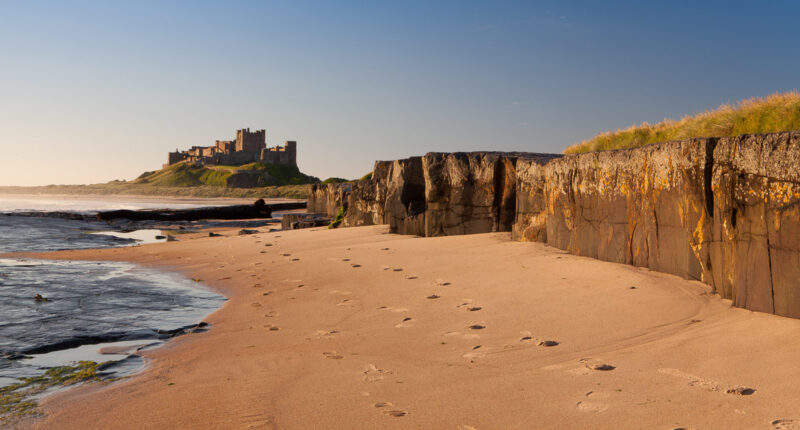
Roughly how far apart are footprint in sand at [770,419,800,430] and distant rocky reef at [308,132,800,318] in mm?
1399

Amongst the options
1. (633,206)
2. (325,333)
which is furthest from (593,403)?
(633,206)

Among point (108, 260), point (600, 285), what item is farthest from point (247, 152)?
point (600, 285)

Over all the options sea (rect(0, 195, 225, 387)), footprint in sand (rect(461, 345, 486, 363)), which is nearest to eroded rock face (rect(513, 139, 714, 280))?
footprint in sand (rect(461, 345, 486, 363))

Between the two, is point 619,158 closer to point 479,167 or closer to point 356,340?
point 356,340

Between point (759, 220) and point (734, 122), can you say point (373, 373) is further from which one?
point (734, 122)

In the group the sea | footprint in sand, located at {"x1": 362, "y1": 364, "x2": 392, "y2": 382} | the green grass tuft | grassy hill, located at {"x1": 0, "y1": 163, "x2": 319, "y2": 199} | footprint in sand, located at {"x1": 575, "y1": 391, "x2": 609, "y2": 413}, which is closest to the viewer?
footprint in sand, located at {"x1": 575, "y1": 391, "x2": 609, "y2": 413}

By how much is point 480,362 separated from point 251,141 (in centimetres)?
12383

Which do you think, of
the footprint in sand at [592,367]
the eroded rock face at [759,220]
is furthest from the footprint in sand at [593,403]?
the eroded rock face at [759,220]

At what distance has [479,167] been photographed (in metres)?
9.44

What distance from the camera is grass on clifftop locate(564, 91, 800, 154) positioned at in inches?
382

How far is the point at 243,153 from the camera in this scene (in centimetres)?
11862

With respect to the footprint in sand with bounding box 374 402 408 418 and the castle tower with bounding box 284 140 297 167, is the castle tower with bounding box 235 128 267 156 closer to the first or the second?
the castle tower with bounding box 284 140 297 167

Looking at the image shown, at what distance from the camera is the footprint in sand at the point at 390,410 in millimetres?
2787

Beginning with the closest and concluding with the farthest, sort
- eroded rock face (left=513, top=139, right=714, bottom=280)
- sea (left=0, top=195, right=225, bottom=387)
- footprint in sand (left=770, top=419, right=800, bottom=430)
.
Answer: footprint in sand (left=770, top=419, right=800, bottom=430) < sea (left=0, top=195, right=225, bottom=387) < eroded rock face (left=513, top=139, right=714, bottom=280)
